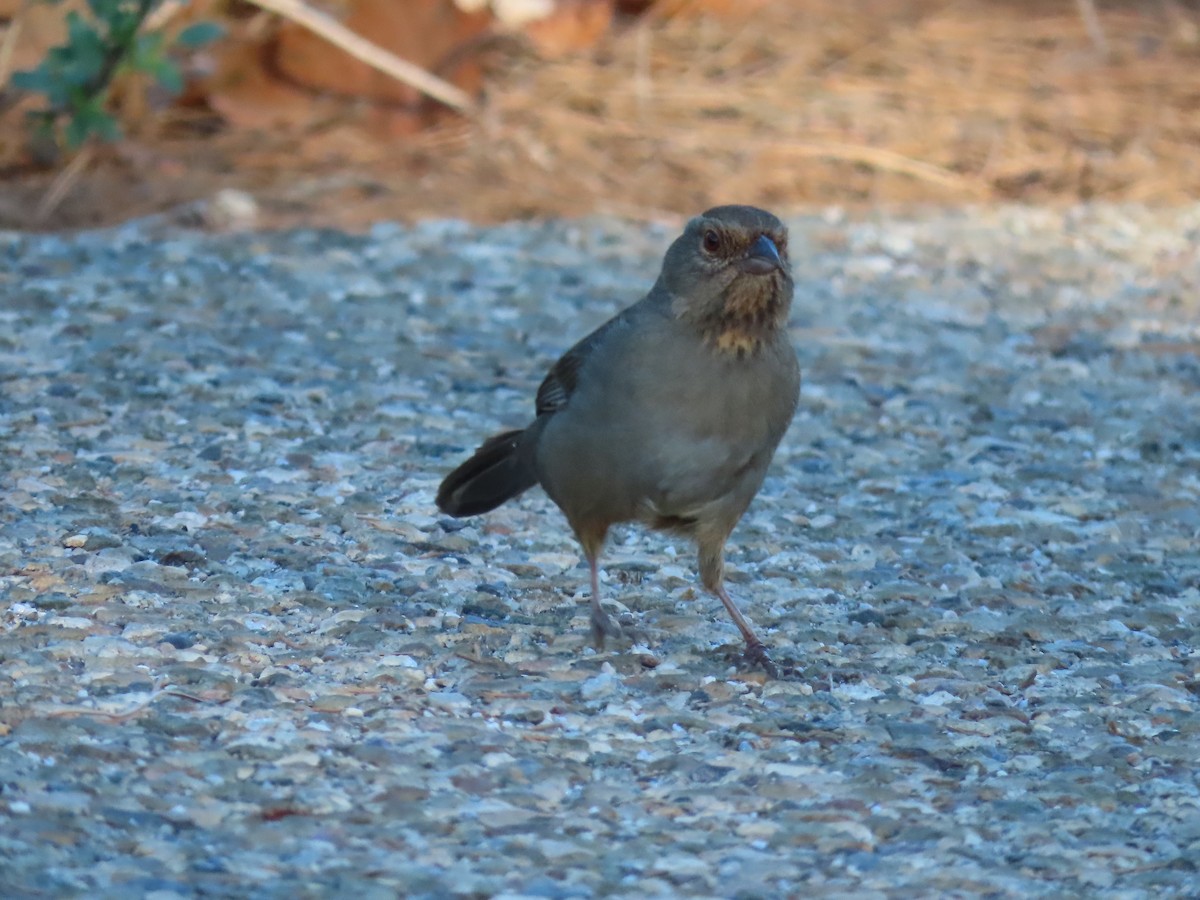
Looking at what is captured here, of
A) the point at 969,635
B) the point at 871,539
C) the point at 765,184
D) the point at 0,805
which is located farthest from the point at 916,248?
the point at 0,805

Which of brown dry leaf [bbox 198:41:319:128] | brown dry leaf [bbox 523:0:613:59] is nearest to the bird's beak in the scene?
brown dry leaf [bbox 198:41:319:128]

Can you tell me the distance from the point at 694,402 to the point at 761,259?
403mm

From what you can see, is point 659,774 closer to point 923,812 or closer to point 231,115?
point 923,812

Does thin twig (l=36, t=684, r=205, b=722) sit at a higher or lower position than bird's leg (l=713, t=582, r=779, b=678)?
higher

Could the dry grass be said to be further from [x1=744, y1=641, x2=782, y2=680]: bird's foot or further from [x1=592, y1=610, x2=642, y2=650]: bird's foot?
[x1=744, y1=641, x2=782, y2=680]: bird's foot

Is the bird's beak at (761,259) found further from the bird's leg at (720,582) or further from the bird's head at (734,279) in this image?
the bird's leg at (720,582)

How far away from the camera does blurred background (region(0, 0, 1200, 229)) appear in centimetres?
799

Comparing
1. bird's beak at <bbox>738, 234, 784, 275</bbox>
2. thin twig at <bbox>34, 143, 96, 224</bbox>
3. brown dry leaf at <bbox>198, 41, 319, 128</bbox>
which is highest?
bird's beak at <bbox>738, 234, 784, 275</bbox>

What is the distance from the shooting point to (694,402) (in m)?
4.46

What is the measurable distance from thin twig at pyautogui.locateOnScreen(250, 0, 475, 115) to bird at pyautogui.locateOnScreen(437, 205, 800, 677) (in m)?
4.10

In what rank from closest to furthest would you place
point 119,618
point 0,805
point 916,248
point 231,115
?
point 0,805 < point 119,618 < point 916,248 < point 231,115

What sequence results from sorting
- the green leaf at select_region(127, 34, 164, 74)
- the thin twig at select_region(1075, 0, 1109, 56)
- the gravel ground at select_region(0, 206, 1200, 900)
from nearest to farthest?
the gravel ground at select_region(0, 206, 1200, 900) < the green leaf at select_region(127, 34, 164, 74) < the thin twig at select_region(1075, 0, 1109, 56)

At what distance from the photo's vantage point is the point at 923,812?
372cm

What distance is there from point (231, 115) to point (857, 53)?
381 centimetres
